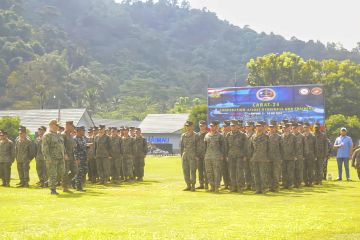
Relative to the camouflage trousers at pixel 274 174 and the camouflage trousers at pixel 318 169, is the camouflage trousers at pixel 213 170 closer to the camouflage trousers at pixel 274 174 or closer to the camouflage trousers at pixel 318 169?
the camouflage trousers at pixel 274 174

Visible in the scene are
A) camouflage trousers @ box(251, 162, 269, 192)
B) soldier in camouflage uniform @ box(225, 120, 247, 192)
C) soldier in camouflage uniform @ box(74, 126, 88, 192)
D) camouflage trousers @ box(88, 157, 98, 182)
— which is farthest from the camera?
camouflage trousers @ box(88, 157, 98, 182)

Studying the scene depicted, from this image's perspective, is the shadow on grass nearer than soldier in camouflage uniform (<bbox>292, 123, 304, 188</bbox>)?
Yes

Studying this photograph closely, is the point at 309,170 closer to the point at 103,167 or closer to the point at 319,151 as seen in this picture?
the point at 319,151

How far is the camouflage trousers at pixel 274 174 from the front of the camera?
16.9 meters

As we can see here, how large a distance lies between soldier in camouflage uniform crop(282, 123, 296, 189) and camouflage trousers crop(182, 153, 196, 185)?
2.74 metres

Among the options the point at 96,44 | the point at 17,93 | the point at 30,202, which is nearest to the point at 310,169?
the point at 30,202

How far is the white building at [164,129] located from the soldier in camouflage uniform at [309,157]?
5748 cm

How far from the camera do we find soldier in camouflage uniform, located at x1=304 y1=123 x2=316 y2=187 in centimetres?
1953

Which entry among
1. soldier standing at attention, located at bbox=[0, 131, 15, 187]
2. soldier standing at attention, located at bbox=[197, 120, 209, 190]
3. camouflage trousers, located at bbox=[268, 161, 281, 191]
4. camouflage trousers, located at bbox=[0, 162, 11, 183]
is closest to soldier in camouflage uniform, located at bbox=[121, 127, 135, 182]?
soldier standing at attention, located at bbox=[0, 131, 15, 187]

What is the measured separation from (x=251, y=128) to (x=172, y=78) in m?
153

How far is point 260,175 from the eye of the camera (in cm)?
1666

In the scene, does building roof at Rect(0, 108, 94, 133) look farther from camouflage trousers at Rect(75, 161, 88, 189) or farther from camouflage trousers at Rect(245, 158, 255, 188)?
camouflage trousers at Rect(245, 158, 255, 188)

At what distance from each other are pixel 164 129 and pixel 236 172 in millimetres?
63375

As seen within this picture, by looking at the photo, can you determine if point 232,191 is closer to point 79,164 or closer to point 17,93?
point 79,164
